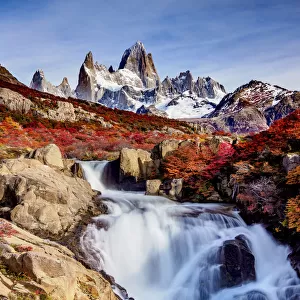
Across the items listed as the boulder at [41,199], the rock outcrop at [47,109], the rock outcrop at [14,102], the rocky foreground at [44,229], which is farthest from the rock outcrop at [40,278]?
the rock outcrop at [47,109]

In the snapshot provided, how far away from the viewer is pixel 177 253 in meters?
13.3

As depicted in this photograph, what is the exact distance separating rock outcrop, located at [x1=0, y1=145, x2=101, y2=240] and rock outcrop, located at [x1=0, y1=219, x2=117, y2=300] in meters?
3.32

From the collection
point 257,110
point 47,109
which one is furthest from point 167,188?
point 257,110

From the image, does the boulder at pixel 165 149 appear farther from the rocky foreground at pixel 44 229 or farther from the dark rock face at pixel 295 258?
the dark rock face at pixel 295 258

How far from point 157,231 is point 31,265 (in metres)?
7.87

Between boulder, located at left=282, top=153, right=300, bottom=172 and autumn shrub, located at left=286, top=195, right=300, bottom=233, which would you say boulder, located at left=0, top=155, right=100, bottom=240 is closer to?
autumn shrub, located at left=286, top=195, right=300, bottom=233

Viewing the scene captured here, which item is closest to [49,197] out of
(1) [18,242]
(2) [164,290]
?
(1) [18,242]

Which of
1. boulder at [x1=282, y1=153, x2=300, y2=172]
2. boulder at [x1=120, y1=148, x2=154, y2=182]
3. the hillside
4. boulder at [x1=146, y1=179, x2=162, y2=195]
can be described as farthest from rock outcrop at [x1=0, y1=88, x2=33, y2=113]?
boulder at [x1=282, y1=153, x2=300, y2=172]

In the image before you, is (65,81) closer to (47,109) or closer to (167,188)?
(47,109)

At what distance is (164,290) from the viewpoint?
11.9 metres

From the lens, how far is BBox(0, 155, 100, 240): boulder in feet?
40.6

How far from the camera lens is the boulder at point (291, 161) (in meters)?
14.7

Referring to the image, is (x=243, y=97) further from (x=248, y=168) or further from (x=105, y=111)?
(x=248, y=168)

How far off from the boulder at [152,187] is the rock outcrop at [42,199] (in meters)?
4.39
